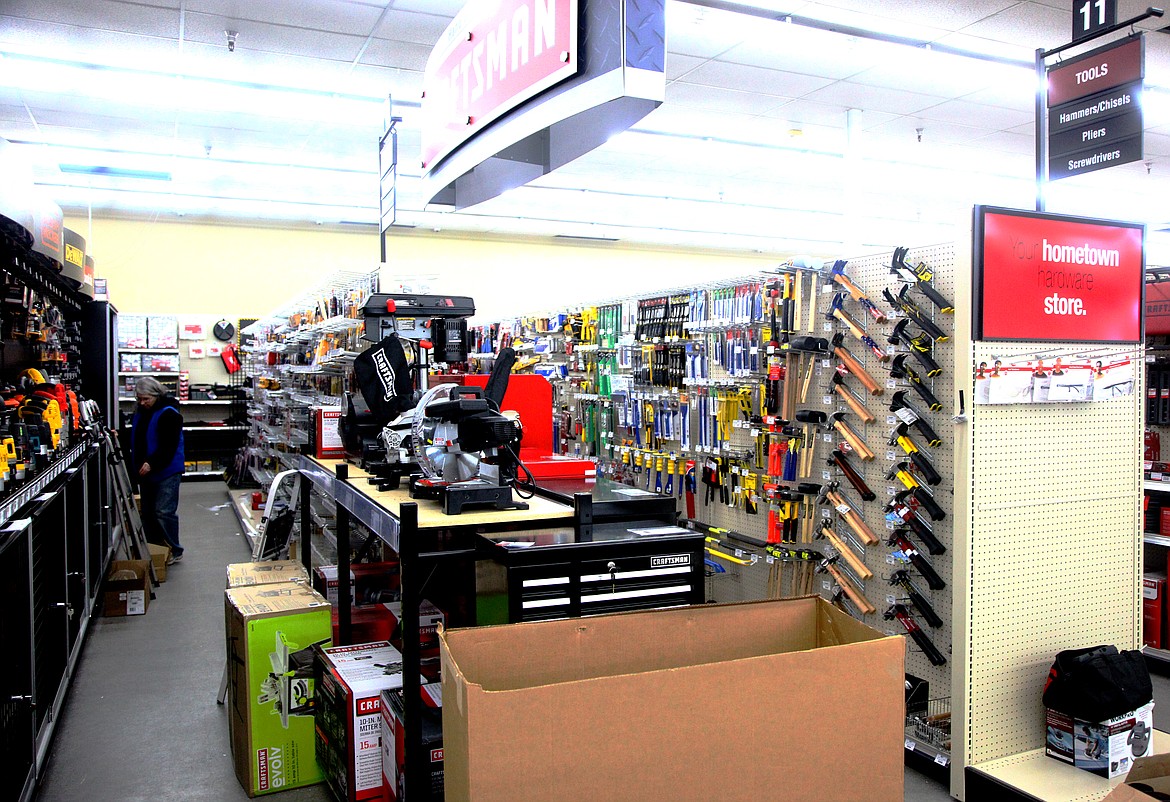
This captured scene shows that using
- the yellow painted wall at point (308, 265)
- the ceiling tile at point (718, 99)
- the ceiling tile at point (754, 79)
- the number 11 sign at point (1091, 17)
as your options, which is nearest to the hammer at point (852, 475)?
the number 11 sign at point (1091, 17)

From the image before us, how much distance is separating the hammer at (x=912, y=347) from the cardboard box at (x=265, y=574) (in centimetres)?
288

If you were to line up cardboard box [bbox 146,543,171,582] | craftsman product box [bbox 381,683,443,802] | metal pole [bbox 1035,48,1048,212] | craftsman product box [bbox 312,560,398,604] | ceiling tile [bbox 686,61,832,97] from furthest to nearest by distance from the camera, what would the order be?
ceiling tile [bbox 686,61,832,97] → cardboard box [bbox 146,543,171,582] → craftsman product box [bbox 312,560,398,604] → metal pole [bbox 1035,48,1048,212] → craftsman product box [bbox 381,683,443,802]

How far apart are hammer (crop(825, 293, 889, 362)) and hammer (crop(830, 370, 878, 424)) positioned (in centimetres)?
23

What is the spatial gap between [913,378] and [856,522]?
792 mm

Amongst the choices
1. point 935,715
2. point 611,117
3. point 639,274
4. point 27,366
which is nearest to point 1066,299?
point 935,715

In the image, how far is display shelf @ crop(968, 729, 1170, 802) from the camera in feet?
10.2

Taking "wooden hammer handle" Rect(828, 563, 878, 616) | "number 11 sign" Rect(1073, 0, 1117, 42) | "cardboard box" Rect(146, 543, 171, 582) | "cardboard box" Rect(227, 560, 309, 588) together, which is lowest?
"cardboard box" Rect(146, 543, 171, 582)

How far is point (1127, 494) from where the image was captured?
367 cm

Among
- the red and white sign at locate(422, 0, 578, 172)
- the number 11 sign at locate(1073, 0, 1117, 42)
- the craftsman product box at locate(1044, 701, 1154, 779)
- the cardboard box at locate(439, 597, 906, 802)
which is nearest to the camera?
the cardboard box at locate(439, 597, 906, 802)

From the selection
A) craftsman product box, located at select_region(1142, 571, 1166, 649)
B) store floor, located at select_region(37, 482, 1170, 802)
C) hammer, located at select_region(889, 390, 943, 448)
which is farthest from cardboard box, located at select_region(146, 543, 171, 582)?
craftsman product box, located at select_region(1142, 571, 1166, 649)

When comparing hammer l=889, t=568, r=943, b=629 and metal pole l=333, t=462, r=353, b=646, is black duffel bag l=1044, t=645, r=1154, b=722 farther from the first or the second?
metal pole l=333, t=462, r=353, b=646

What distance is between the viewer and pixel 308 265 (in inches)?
559

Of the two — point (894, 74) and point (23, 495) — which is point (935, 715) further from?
point (894, 74)

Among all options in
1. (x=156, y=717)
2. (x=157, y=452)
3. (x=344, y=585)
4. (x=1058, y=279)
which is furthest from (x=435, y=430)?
(x=157, y=452)
